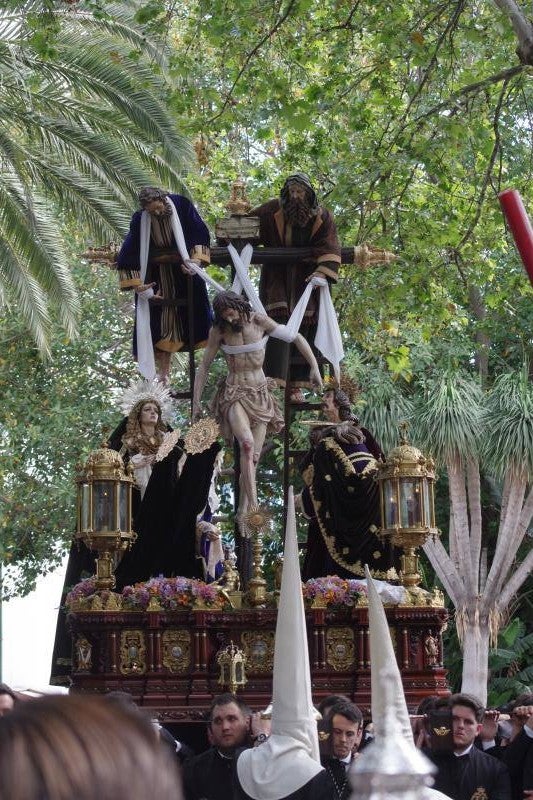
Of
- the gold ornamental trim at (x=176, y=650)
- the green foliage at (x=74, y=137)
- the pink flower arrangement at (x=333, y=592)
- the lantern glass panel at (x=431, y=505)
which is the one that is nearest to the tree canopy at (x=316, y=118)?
the green foliage at (x=74, y=137)

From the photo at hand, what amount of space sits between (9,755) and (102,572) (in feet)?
35.9

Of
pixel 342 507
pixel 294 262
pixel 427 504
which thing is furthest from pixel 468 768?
pixel 294 262

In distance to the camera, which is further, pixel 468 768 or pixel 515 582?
pixel 515 582

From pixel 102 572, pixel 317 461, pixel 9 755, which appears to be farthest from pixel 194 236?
pixel 9 755

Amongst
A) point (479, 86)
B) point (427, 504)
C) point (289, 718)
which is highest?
point (479, 86)

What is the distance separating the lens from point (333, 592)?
39.3 ft

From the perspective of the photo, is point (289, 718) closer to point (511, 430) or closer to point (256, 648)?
point (256, 648)

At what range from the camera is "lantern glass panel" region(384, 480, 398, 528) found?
12.0 meters

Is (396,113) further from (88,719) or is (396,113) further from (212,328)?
(88,719)

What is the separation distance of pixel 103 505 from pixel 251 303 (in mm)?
2180

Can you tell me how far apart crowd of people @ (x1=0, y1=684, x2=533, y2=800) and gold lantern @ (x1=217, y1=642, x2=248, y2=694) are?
5.40 feet

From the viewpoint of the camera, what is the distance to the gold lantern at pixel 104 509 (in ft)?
39.4

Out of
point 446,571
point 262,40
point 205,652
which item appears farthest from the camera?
point 446,571

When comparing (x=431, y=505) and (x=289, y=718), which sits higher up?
(x=431, y=505)
